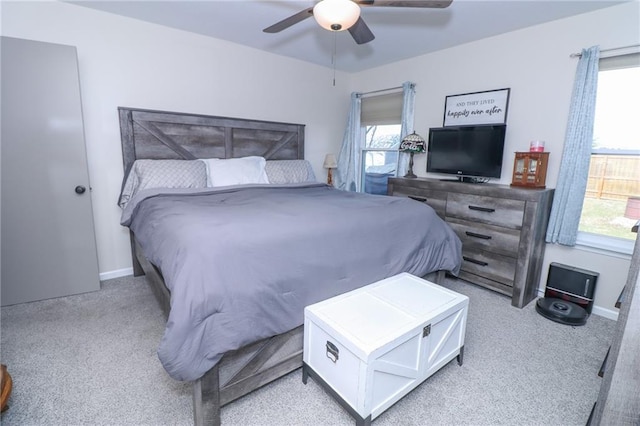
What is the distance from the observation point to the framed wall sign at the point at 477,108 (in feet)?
10.1

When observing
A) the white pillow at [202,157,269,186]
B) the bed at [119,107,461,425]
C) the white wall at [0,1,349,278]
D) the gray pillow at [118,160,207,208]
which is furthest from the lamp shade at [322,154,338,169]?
the gray pillow at [118,160,207,208]

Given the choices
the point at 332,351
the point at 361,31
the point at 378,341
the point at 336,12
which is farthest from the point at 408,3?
the point at 332,351

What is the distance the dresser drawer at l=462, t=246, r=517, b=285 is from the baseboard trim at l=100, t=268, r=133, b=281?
3.39 meters

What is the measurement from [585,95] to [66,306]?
178 inches

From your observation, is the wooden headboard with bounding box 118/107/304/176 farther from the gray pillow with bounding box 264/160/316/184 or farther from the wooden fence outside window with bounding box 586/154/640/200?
the wooden fence outside window with bounding box 586/154/640/200

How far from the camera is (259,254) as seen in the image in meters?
1.48

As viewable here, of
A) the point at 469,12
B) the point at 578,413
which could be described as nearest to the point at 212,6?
the point at 469,12

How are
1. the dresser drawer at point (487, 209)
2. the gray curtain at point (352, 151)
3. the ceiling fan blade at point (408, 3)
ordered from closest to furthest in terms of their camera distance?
the ceiling fan blade at point (408, 3) → the dresser drawer at point (487, 209) → the gray curtain at point (352, 151)

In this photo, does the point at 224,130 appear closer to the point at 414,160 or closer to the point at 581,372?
the point at 414,160

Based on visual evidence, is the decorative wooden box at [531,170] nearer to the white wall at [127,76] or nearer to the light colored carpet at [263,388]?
the light colored carpet at [263,388]

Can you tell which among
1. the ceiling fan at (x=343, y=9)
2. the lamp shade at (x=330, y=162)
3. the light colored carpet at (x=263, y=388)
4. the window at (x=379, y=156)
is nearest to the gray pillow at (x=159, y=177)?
the light colored carpet at (x=263, y=388)

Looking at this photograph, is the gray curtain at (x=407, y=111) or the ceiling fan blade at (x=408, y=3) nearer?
the ceiling fan blade at (x=408, y=3)

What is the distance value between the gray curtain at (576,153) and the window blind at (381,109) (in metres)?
1.89

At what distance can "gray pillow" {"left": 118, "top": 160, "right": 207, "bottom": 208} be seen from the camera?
9.08 ft
